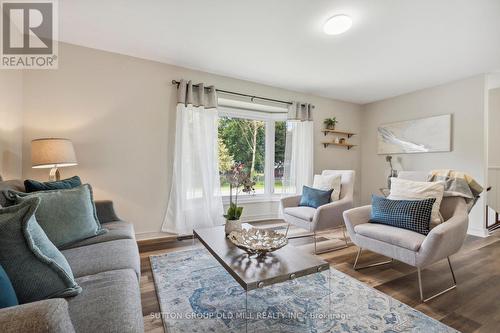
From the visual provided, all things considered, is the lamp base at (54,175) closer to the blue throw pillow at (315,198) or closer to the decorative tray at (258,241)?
the decorative tray at (258,241)

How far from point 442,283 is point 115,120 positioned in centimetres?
370

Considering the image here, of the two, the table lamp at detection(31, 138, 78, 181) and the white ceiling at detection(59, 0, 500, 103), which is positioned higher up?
the white ceiling at detection(59, 0, 500, 103)

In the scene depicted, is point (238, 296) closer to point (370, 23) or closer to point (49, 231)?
point (49, 231)

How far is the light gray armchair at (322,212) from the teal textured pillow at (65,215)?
6.59 ft

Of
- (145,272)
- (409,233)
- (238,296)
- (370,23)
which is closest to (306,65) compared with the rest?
(370,23)

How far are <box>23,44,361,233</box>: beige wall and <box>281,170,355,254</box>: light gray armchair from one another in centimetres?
168

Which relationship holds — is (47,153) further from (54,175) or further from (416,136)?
(416,136)

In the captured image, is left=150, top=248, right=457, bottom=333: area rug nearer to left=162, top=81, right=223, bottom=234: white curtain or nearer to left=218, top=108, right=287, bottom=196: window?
left=162, top=81, right=223, bottom=234: white curtain

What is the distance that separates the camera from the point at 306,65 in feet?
9.93

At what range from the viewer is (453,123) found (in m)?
3.49

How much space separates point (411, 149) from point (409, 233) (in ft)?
8.94

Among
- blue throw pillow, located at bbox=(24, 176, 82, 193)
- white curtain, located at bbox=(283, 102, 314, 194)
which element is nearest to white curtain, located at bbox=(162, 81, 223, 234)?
blue throw pillow, located at bbox=(24, 176, 82, 193)

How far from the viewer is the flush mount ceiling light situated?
2.06m

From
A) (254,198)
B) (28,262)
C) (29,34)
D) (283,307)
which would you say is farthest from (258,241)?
(29,34)
